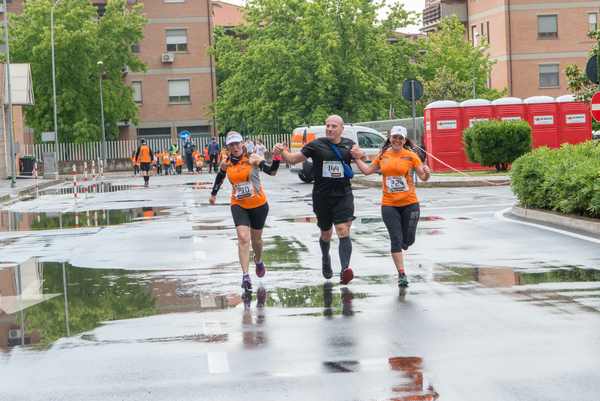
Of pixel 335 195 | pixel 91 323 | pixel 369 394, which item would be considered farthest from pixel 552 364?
pixel 335 195

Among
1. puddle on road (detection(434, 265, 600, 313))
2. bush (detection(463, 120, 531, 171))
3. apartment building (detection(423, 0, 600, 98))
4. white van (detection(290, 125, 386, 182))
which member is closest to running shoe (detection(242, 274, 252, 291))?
puddle on road (detection(434, 265, 600, 313))

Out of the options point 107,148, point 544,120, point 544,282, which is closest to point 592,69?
point 544,282

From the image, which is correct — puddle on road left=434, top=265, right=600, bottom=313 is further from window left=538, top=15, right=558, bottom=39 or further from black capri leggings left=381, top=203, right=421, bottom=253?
window left=538, top=15, right=558, bottom=39

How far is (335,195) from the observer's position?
1273cm

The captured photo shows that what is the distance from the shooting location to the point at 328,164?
41.4 ft

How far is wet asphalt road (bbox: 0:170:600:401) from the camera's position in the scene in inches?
297

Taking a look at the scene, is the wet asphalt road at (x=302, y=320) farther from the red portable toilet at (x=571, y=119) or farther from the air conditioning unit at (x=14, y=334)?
the red portable toilet at (x=571, y=119)

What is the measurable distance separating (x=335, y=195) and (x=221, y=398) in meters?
5.75

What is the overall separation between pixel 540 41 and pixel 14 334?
74202 millimetres

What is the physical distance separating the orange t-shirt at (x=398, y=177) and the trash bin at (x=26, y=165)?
50.1 meters

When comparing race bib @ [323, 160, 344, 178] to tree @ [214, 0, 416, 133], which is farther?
tree @ [214, 0, 416, 133]

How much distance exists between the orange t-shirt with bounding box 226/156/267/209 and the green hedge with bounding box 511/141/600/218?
6904mm

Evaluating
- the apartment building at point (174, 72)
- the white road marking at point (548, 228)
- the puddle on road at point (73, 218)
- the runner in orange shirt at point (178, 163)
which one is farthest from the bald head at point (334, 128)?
the apartment building at point (174, 72)

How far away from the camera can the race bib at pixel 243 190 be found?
12.6m
